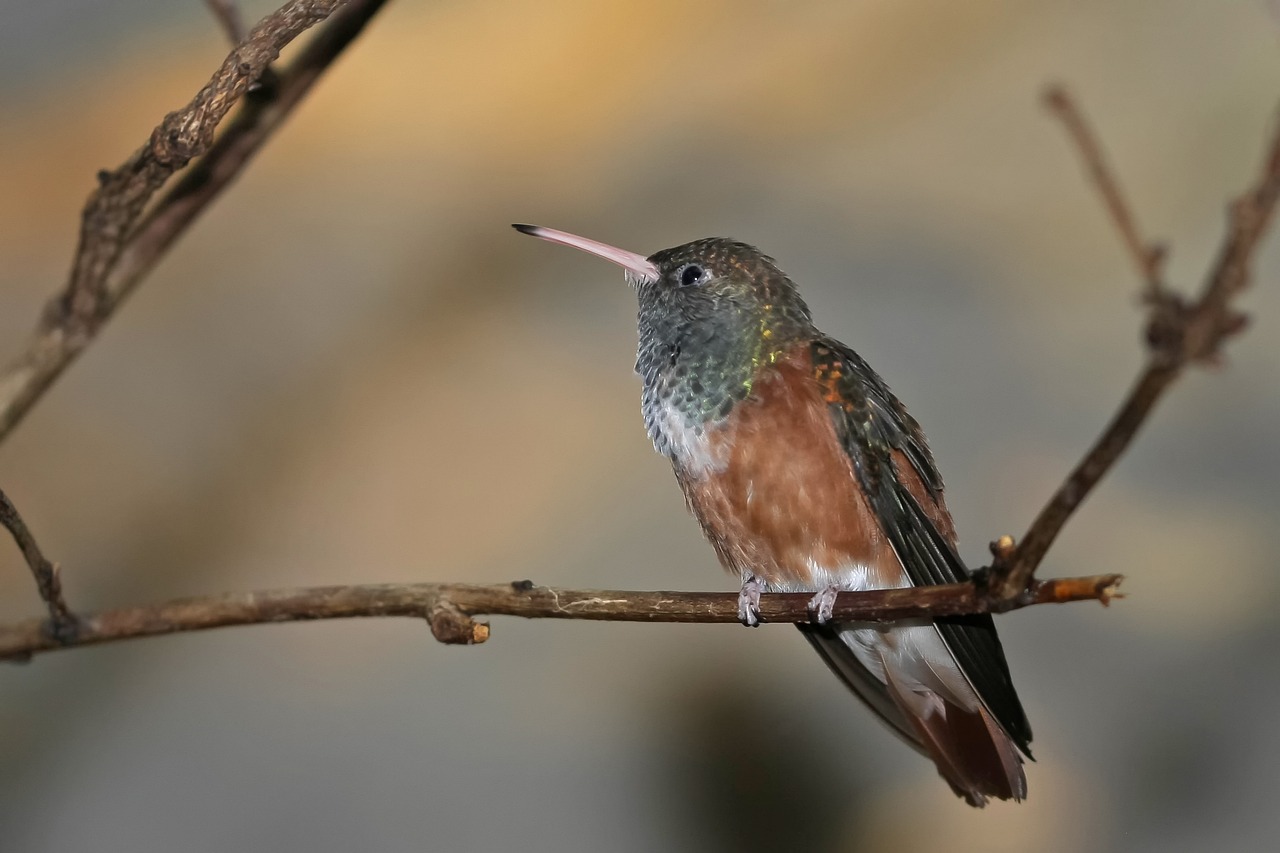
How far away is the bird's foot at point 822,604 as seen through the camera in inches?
69.8

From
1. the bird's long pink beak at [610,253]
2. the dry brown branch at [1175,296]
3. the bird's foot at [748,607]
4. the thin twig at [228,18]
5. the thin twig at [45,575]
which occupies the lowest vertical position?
the thin twig at [45,575]

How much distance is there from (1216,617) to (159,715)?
318cm

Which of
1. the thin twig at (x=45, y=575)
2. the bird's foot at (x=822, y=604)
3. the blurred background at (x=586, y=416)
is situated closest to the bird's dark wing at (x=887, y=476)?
the bird's foot at (x=822, y=604)

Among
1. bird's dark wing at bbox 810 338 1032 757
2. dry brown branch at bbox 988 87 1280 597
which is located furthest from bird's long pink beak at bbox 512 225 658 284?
dry brown branch at bbox 988 87 1280 597

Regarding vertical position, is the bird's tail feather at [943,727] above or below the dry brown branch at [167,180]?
below

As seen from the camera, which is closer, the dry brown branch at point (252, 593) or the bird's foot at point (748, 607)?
the dry brown branch at point (252, 593)

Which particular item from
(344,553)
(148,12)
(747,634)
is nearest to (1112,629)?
(747,634)

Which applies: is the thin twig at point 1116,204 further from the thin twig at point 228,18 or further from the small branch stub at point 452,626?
the thin twig at point 228,18

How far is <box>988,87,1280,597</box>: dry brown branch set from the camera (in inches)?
32.2

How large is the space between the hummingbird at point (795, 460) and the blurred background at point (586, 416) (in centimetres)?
138

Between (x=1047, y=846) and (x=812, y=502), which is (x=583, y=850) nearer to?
(x=1047, y=846)

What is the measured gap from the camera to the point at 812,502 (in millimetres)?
1957

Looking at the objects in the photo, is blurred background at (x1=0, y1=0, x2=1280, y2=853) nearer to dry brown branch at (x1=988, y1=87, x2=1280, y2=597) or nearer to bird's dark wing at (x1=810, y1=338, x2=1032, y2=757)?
bird's dark wing at (x1=810, y1=338, x2=1032, y2=757)

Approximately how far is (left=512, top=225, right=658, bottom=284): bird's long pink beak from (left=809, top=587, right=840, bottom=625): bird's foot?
2.22ft
